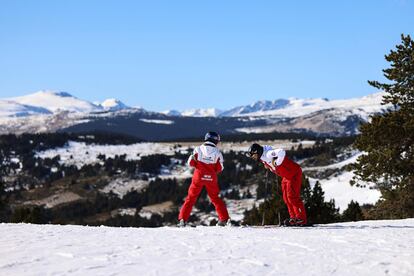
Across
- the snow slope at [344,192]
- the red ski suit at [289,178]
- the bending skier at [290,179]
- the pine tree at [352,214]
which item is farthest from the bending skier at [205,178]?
the snow slope at [344,192]

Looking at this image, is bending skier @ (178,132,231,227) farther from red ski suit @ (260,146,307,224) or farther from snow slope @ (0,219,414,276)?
snow slope @ (0,219,414,276)

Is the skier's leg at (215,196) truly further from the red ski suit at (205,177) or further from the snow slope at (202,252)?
the snow slope at (202,252)

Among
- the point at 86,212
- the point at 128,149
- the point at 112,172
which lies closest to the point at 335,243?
the point at 86,212

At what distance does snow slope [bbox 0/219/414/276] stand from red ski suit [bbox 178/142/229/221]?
97.6 inches

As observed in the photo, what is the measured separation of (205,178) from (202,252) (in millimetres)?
5291

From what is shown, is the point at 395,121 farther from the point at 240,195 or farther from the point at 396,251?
the point at 240,195

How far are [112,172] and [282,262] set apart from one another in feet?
386

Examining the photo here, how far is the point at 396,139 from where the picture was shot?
1123 inches

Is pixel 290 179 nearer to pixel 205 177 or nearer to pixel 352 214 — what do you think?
pixel 205 177

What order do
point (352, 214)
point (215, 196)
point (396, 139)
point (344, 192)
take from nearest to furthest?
point (215, 196)
point (396, 139)
point (352, 214)
point (344, 192)

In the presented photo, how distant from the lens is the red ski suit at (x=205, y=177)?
1374cm

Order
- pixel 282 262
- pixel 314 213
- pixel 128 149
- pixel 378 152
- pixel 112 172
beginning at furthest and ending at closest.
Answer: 1. pixel 128 149
2. pixel 112 172
3. pixel 314 213
4. pixel 378 152
5. pixel 282 262

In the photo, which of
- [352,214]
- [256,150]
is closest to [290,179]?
[256,150]

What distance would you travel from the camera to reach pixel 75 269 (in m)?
→ 7.13
